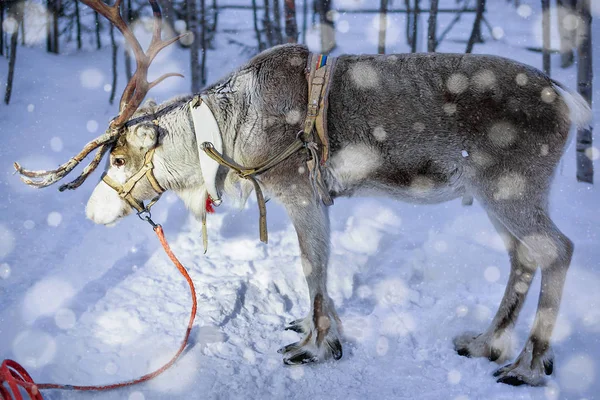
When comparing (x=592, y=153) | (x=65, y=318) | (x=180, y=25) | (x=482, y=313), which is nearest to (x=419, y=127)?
(x=482, y=313)

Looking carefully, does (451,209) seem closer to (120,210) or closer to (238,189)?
(238,189)

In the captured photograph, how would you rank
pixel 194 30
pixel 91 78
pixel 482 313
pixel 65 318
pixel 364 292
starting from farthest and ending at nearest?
pixel 91 78
pixel 194 30
pixel 364 292
pixel 482 313
pixel 65 318

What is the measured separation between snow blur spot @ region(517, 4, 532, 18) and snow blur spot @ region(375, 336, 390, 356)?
2032cm

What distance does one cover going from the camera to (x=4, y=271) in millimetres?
4320

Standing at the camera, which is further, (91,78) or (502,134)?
(91,78)

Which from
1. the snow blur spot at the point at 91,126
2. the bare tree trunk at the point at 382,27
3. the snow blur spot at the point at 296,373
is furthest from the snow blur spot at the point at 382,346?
the bare tree trunk at the point at 382,27

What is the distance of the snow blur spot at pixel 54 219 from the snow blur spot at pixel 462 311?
154 inches

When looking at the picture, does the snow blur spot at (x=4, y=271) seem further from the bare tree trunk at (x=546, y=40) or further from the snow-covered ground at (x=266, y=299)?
the bare tree trunk at (x=546, y=40)

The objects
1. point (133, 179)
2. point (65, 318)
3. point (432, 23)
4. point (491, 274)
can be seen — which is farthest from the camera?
point (432, 23)

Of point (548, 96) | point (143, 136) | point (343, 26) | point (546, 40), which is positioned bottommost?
point (343, 26)

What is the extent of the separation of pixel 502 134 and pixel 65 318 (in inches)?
121

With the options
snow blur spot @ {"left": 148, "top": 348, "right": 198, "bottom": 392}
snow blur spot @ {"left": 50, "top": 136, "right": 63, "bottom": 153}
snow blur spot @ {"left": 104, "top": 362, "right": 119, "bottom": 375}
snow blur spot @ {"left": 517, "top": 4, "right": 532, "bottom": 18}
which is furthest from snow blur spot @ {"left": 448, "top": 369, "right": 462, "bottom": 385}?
snow blur spot @ {"left": 517, "top": 4, "right": 532, "bottom": 18}

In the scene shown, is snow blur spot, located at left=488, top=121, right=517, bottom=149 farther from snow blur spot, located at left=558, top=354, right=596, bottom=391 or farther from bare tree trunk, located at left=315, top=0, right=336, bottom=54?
bare tree trunk, located at left=315, top=0, right=336, bottom=54

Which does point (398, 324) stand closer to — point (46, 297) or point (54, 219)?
point (46, 297)
